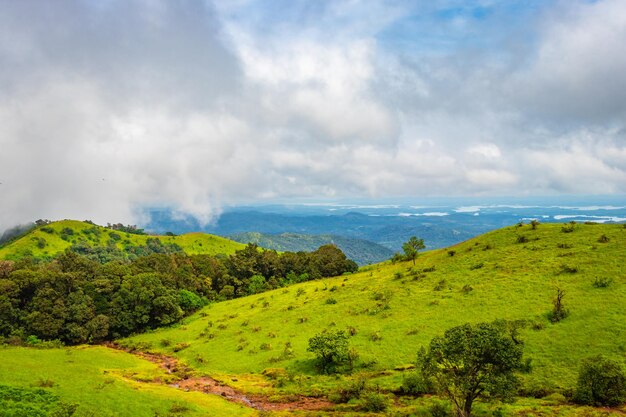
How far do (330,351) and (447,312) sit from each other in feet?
74.0

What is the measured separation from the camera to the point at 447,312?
61250 millimetres

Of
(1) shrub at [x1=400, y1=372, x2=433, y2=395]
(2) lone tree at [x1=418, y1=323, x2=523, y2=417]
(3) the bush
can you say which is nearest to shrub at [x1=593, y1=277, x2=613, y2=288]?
(3) the bush

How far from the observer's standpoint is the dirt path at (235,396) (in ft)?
138

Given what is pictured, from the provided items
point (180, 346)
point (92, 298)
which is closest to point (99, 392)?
point (180, 346)

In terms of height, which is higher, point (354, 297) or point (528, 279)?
point (528, 279)

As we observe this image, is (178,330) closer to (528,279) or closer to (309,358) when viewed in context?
(309,358)

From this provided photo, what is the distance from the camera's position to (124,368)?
189 feet

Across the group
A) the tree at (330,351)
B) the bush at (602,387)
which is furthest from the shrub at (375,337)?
the bush at (602,387)

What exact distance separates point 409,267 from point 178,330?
61.1 meters

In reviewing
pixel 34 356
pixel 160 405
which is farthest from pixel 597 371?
pixel 34 356

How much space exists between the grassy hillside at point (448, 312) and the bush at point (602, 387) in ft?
13.4

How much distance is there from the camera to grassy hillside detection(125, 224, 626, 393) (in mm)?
46594

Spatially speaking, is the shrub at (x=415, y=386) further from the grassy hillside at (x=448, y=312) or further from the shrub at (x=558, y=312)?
the shrub at (x=558, y=312)

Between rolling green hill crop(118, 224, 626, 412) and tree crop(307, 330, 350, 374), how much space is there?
7.97ft
